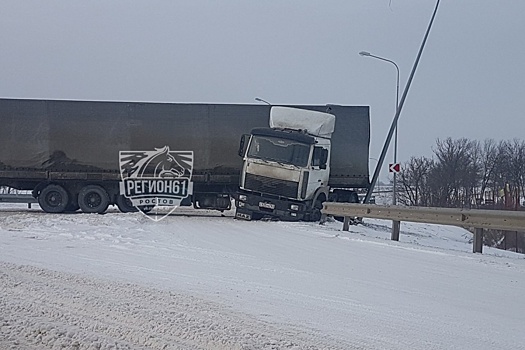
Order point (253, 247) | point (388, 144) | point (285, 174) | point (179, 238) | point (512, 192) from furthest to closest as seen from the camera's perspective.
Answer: point (512, 192)
point (388, 144)
point (285, 174)
point (179, 238)
point (253, 247)

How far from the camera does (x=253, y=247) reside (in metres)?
12.9

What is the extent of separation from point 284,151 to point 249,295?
40.0 ft

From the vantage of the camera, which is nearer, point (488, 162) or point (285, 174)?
point (285, 174)

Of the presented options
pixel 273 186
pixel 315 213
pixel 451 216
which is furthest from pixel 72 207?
pixel 451 216

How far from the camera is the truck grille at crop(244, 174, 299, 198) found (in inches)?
774

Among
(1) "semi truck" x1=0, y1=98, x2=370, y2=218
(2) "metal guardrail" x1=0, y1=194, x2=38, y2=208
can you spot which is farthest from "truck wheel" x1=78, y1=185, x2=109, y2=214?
(2) "metal guardrail" x1=0, y1=194, x2=38, y2=208

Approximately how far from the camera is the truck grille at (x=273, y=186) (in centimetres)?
1966

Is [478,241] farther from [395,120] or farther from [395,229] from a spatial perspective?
[395,120]

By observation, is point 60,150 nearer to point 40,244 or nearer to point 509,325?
point 40,244

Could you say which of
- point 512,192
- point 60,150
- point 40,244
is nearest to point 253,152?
point 60,150

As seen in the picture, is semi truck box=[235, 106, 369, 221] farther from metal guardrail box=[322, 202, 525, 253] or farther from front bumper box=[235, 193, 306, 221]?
metal guardrail box=[322, 202, 525, 253]

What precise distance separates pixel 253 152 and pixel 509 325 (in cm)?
1376

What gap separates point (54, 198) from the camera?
2292 cm

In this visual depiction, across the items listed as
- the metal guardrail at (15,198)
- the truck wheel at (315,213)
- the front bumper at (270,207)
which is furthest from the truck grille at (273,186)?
the metal guardrail at (15,198)
